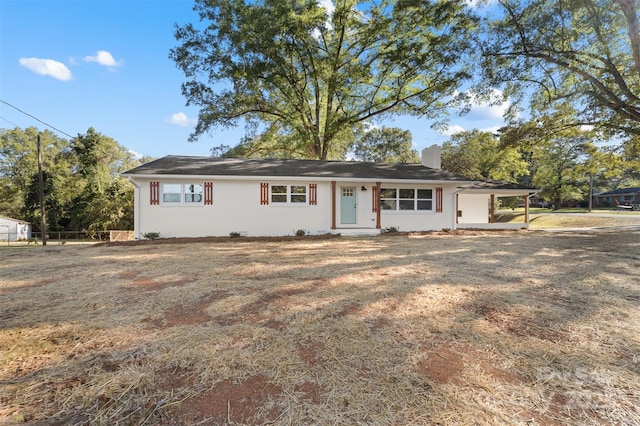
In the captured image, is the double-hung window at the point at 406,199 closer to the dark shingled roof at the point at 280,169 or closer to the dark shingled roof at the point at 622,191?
Result: the dark shingled roof at the point at 280,169

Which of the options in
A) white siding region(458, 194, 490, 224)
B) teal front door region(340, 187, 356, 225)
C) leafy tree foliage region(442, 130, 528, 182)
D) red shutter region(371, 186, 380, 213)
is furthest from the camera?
leafy tree foliage region(442, 130, 528, 182)

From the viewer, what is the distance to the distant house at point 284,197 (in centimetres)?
1234

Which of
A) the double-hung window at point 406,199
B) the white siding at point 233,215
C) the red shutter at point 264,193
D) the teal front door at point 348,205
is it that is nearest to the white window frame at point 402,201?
the double-hung window at point 406,199

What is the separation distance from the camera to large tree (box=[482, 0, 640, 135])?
1123 cm

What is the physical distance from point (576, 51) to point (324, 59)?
12904 millimetres

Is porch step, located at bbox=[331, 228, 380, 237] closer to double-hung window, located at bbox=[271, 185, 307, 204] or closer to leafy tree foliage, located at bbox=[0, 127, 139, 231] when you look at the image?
double-hung window, located at bbox=[271, 185, 307, 204]

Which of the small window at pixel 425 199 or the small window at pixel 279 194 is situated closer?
the small window at pixel 279 194

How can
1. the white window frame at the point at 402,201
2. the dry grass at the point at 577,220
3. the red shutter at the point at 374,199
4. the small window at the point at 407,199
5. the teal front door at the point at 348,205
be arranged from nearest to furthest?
the teal front door at the point at 348,205, the red shutter at the point at 374,199, the white window frame at the point at 402,201, the small window at the point at 407,199, the dry grass at the point at 577,220

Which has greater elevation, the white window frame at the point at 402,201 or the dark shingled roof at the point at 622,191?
the dark shingled roof at the point at 622,191

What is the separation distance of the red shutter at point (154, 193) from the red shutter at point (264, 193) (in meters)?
4.31

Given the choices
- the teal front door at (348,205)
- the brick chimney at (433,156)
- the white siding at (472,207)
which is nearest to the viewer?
the teal front door at (348,205)

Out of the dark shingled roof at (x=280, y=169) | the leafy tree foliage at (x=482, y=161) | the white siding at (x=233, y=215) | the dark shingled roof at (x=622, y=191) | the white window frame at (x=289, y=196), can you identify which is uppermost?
the leafy tree foliage at (x=482, y=161)

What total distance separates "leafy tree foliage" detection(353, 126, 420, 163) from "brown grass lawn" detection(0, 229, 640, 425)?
35.9 metres

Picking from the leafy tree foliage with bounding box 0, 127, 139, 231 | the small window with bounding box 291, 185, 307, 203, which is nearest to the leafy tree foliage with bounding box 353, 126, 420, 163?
the small window with bounding box 291, 185, 307, 203
